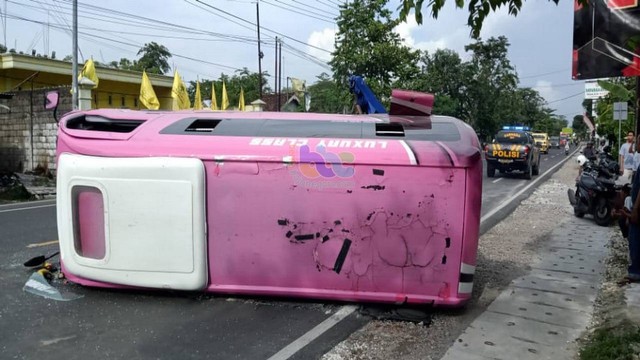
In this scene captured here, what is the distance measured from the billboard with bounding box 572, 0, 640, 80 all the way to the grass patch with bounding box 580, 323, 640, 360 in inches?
323

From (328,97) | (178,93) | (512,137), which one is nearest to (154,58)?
(328,97)

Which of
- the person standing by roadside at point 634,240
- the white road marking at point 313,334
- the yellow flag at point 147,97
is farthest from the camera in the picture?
the yellow flag at point 147,97

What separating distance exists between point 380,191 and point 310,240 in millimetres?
791

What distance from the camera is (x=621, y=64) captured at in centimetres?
1188

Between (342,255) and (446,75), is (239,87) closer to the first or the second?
(446,75)

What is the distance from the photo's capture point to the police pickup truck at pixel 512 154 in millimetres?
19094

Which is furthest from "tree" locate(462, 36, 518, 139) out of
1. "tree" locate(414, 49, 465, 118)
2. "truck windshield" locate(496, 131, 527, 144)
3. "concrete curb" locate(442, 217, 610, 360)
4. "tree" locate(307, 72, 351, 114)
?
"concrete curb" locate(442, 217, 610, 360)

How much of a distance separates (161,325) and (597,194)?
8.39 metres

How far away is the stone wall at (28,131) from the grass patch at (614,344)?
18971 millimetres

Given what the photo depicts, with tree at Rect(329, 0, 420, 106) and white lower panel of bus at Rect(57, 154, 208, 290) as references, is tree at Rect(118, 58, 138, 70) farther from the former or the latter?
white lower panel of bus at Rect(57, 154, 208, 290)

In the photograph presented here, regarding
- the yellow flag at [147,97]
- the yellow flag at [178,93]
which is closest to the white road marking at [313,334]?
the yellow flag at [147,97]

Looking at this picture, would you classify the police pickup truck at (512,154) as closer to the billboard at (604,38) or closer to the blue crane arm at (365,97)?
the billboard at (604,38)

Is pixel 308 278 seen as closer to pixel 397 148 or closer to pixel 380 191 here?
pixel 380 191

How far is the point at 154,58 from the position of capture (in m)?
54.9
